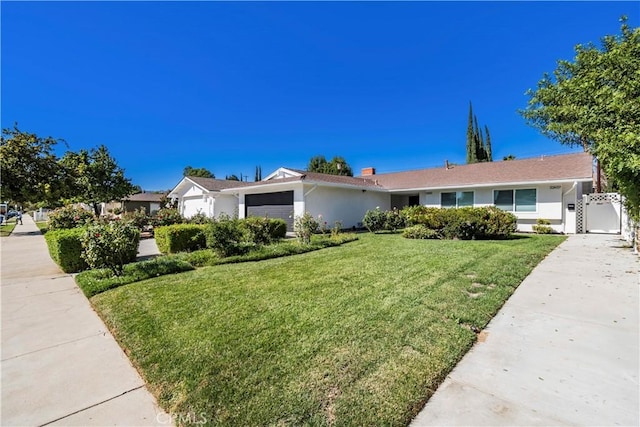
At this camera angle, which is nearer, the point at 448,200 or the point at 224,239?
the point at 224,239

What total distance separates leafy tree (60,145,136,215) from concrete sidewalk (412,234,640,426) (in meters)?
26.7

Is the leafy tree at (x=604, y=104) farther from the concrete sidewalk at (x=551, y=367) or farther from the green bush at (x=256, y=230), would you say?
the green bush at (x=256, y=230)

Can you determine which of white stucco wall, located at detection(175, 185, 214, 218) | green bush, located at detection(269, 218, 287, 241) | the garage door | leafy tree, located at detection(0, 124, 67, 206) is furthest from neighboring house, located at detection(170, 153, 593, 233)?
leafy tree, located at detection(0, 124, 67, 206)

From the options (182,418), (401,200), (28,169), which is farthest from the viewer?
(401,200)

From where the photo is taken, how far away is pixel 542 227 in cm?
1470

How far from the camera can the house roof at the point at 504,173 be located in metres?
14.7

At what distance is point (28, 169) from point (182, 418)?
2662 cm

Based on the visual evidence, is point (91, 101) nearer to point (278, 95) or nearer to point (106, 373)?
point (278, 95)

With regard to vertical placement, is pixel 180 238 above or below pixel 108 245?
below

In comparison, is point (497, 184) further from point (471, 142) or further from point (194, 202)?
point (194, 202)

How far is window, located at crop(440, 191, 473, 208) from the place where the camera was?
1768 centimetres

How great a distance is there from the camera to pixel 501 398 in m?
2.41

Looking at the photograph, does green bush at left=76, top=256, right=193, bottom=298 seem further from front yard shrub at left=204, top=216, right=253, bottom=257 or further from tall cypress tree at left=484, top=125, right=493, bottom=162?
tall cypress tree at left=484, top=125, right=493, bottom=162

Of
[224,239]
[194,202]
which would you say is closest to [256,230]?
[224,239]
